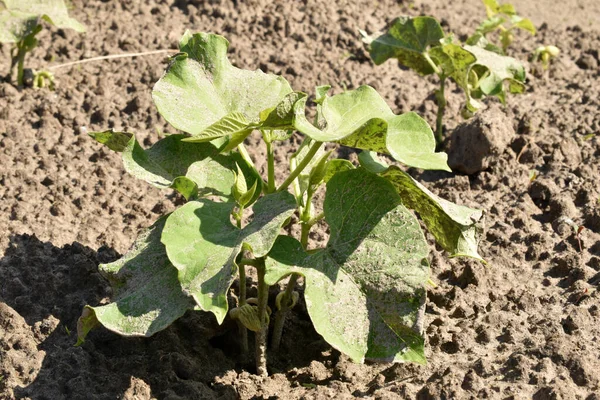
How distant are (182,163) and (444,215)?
0.78 meters

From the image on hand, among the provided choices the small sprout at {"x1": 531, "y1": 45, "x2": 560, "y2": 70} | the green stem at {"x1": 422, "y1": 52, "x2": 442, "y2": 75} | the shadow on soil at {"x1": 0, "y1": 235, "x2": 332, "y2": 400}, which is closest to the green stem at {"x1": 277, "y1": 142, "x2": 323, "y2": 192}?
the shadow on soil at {"x1": 0, "y1": 235, "x2": 332, "y2": 400}

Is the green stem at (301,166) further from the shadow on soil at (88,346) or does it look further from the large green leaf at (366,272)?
the shadow on soil at (88,346)

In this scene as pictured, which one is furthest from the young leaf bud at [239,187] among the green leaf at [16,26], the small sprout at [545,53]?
the small sprout at [545,53]

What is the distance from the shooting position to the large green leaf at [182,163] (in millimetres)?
2525

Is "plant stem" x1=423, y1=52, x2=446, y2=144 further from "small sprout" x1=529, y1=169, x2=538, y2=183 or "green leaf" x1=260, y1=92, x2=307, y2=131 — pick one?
→ "green leaf" x1=260, y1=92, x2=307, y2=131

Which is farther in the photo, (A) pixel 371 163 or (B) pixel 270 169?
(B) pixel 270 169

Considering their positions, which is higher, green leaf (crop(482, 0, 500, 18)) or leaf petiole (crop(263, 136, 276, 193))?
leaf petiole (crop(263, 136, 276, 193))

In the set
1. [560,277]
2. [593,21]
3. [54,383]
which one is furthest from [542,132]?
[54,383]

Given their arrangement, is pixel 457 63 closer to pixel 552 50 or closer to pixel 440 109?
pixel 440 109

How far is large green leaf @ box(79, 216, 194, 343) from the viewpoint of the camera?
2.28 metres

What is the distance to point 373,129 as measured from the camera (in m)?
2.21

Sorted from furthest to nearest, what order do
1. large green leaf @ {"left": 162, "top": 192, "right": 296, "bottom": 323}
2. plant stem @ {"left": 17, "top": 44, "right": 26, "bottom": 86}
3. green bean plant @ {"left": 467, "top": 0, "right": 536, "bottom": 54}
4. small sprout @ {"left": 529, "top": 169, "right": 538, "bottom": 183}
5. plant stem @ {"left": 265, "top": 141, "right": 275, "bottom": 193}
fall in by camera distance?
green bean plant @ {"left": 467, "top": 0, "right": 536, "bottom": 54}, plant stem @ {"left": 17, "top": 44, "right": 26, "bottom": 86}, small sprout @ {"left": 529, "top": 169, "right": 538, "bottom": 183}, plant stem @ {"left": 265, "top": 141, "right": 275, "bottom": 193}, large green leaf @ {"left": 162, "top": 192, "right": 296, "bottom": 323}

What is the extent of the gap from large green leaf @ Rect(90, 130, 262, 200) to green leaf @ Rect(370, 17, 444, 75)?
56.8 inches

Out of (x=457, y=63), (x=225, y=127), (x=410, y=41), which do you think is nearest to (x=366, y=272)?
(x=225, y=127)
